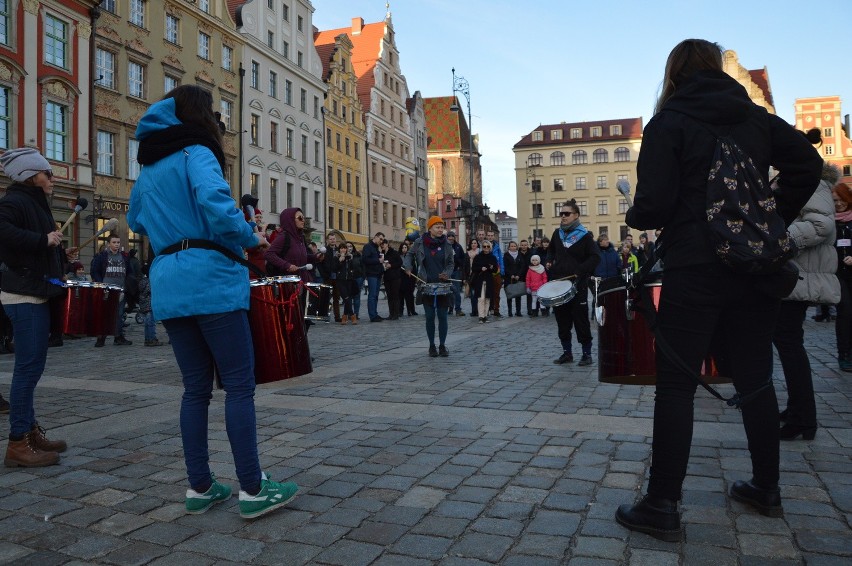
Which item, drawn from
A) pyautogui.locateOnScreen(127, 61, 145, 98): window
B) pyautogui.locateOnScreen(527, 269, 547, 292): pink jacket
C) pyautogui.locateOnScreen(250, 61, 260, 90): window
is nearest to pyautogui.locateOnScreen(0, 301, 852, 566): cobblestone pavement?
pyautogui.locateOnScreen(527, 269, 547, 292): pink jacket

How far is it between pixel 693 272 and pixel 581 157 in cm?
8914

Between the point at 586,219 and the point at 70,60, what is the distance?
69.7 m

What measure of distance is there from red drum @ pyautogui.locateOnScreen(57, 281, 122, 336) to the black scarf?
4.60 metres

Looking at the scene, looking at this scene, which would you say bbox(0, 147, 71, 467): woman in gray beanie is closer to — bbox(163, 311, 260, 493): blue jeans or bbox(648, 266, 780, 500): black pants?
bbox(163, 311, 260, 493): blue jeans

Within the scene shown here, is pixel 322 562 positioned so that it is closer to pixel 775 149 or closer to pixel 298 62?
pixel 775 149

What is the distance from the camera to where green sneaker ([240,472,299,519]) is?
3330mm

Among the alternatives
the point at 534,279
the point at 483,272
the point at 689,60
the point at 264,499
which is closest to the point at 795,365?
the point at 689,60

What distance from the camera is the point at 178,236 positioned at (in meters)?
3.38

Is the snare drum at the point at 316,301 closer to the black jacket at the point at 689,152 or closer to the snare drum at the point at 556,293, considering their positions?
the snare drum at the point at 556,293

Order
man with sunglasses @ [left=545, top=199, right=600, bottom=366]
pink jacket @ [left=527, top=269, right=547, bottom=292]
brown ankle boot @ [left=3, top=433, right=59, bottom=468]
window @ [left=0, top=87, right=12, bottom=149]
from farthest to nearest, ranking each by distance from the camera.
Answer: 1. window @ [left=0, top=87, right=12, bottom=149]
2. pink jacket @ [left=527, top=269, right=547, bottom=292]
3. man with sunglasses @ [left=545, top=199, right=600, bottom=366]
4. brown ankle boot @ [left=3, top=433, right=59, bottom=468]

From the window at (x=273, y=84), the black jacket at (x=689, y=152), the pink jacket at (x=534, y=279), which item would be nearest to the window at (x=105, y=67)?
the window at (x=273, y=84)

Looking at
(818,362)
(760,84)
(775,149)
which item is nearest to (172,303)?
(775,149)

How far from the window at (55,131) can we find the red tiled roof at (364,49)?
1286 inches

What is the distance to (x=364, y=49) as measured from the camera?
2432 inches
